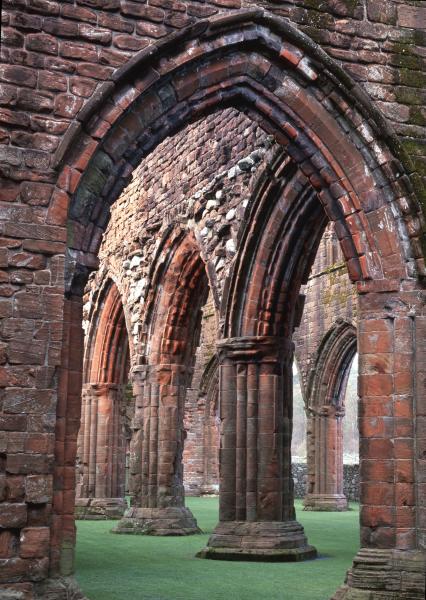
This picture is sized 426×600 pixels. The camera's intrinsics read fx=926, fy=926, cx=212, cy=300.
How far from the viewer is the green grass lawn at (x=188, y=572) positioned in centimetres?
680

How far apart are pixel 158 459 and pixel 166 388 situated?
885 millimetres

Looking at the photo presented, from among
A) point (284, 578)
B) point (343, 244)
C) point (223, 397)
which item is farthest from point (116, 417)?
point (343, 244)

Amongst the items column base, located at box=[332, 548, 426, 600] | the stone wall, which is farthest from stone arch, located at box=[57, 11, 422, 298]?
the stone wall

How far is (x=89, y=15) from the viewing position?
6.12 meters

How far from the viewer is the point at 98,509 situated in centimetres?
1377

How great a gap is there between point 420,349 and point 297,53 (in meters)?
2.26

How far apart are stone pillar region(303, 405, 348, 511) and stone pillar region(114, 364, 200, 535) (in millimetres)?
5787

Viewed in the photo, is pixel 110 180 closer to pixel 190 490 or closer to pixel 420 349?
pixel 420 349

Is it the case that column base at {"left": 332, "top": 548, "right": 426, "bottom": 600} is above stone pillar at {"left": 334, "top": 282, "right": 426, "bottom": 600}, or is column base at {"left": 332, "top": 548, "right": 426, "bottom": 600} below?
below

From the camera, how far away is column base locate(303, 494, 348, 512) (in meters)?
16.7

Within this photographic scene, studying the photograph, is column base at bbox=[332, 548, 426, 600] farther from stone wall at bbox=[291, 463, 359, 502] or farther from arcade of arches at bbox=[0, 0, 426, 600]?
stone wall at bbox=[291, 463, 359, 502]

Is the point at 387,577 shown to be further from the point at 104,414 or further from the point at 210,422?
the point at 210,422

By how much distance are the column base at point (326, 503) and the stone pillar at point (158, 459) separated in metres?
5.71

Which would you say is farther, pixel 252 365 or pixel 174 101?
pixel 252 365
